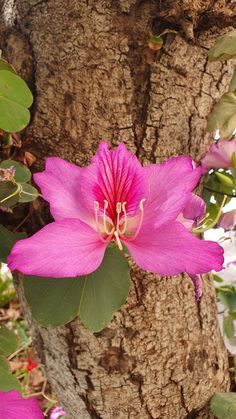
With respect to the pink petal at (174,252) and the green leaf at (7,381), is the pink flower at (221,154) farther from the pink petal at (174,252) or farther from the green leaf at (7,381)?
the green leaf at (7,381)

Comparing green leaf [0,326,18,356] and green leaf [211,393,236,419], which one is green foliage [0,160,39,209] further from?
green leaf [211,393,236,419]

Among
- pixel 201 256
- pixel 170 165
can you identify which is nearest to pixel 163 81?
pixel 170 165

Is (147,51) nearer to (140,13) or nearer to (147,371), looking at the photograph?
(140,13)

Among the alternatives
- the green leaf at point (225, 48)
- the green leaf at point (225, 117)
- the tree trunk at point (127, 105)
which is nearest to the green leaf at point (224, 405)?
the tree trunk at point (127, 105)

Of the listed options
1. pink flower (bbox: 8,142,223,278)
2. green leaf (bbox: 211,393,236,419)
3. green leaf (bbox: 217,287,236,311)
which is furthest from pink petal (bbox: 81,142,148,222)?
green leaf (bbox: 217,287,236,311)

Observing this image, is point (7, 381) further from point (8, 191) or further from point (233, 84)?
point (233, 84)
